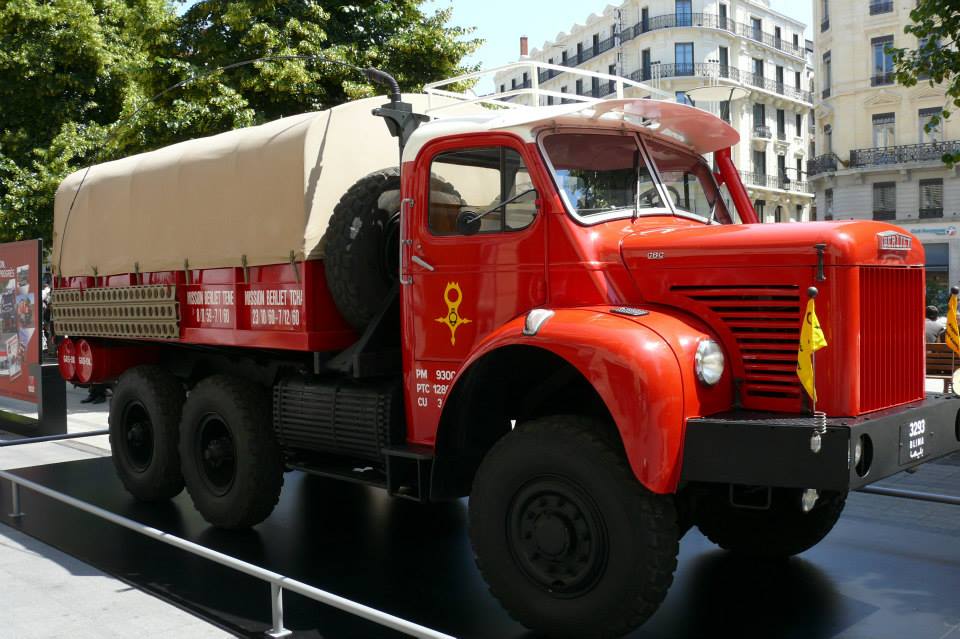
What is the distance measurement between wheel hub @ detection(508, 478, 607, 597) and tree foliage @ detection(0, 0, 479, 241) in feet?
35.2

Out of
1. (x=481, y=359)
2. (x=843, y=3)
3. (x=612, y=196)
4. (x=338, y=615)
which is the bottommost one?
(x=338, y=615)

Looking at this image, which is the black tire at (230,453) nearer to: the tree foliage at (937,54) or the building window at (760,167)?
the tree foliage at (937,54)

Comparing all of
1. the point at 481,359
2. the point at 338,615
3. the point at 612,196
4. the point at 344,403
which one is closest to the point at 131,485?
the point at 344,403

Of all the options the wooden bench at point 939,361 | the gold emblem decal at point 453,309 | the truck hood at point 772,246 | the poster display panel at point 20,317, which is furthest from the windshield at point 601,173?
the wooden bench at point 939,361

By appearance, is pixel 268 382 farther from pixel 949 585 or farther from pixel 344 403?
pixel 949 585

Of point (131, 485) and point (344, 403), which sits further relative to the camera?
point (131, 485)

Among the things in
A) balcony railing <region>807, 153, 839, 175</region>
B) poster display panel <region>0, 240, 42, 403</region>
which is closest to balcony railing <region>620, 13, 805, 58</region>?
balcony railing <region>807, 153, 839, 175</region>

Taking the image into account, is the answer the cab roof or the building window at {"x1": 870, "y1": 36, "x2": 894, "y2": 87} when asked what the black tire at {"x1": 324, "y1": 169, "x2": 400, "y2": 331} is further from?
the building window at {"x1": 870, "y1": 36, "x2": 894, "y2": 87}

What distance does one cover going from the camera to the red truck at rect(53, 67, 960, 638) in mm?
4504

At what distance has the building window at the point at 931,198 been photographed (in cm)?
4053

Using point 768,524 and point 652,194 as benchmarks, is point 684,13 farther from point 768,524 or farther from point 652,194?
point 768,524

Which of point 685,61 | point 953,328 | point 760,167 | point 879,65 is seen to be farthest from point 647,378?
point 685,61

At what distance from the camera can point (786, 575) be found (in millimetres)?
5902

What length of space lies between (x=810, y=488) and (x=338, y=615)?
8.60ft
